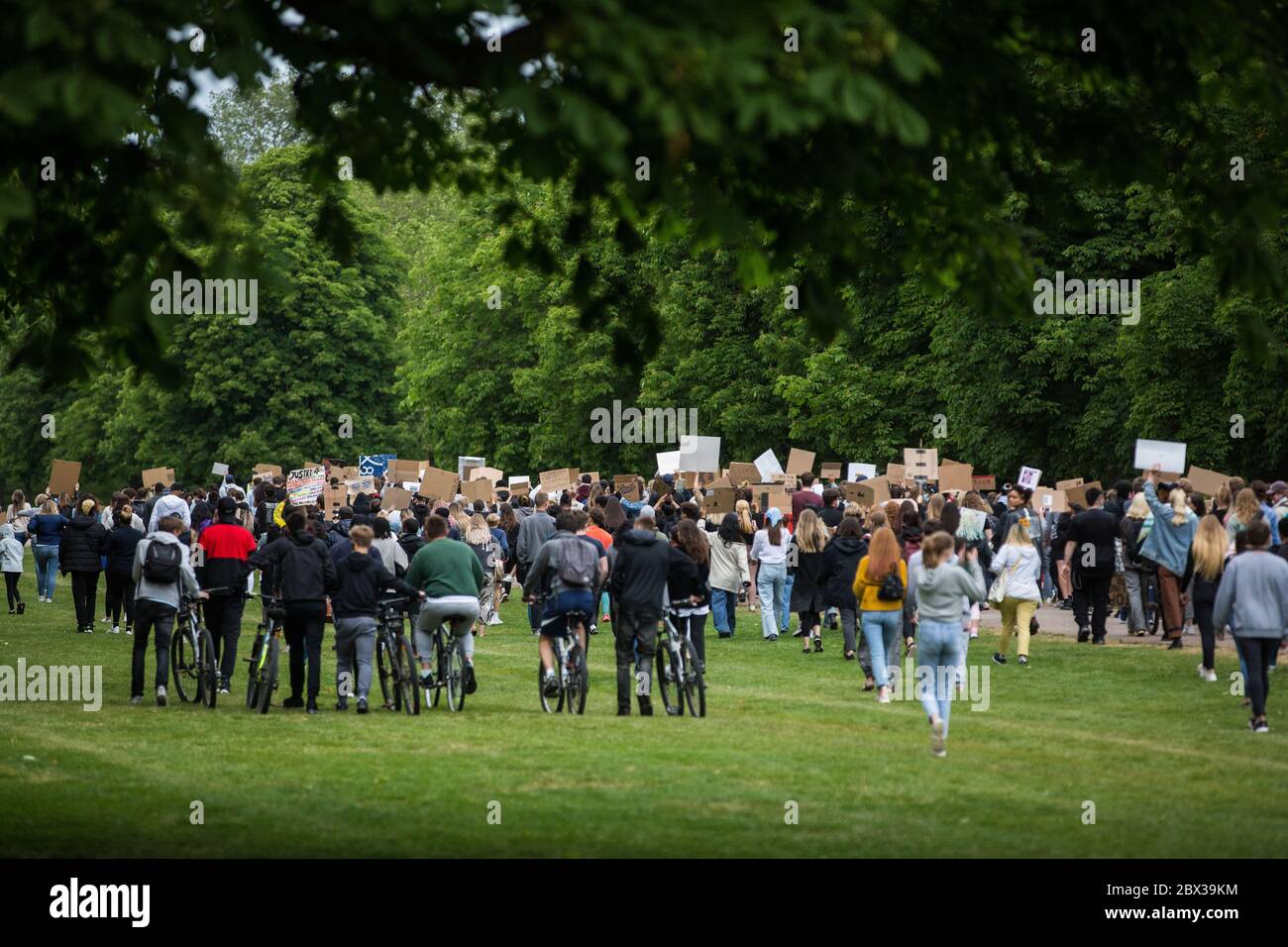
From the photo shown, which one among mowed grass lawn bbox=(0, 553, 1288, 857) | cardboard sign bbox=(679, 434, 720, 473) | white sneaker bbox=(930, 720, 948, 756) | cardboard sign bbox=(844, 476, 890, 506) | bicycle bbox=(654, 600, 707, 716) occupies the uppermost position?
cardboard sign bbox=(679, 434, 720, 473)

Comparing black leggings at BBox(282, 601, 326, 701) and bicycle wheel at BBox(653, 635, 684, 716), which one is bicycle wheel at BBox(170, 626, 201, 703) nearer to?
black leggings at BBox(282, 601, 326, 701)

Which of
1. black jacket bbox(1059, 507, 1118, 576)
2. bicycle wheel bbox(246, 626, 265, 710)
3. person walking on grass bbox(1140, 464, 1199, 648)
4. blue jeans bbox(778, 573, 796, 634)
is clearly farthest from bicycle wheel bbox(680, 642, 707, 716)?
blue jeans bbox(778, 573, 796, 634)

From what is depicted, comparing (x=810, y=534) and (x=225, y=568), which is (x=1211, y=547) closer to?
(x=810, y=534)

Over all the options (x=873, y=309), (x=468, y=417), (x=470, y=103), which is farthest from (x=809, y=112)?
(x=468, y=417)

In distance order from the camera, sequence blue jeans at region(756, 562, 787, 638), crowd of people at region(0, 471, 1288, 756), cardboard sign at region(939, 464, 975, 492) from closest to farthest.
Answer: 1. crowd of people at region(0, 471, 1288, 756)
2. blue jeans at region(756, 562, 787, 638)
3. cardboard sign at region(939, 464, 975, 492)

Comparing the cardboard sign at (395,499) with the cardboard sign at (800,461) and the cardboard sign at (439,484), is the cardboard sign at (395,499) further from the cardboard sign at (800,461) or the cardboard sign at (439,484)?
the cardboard sign at (800,461)

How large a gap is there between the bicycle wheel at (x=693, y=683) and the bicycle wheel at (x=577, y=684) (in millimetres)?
903

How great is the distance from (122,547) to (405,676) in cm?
941

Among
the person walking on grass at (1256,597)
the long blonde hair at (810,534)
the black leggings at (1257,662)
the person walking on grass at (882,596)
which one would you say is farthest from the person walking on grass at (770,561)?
the person walking on grass at (1256,597)

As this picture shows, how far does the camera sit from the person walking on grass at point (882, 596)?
18547 mm

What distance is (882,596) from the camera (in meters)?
18.8

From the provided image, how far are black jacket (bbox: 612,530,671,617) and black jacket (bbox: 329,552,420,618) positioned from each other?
186 centimetres

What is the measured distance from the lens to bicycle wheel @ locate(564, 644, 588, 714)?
18.3 meters

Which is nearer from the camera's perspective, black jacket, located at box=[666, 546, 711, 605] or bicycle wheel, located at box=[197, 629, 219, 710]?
black jacket, located at box=[666, 546, 711, 605]
